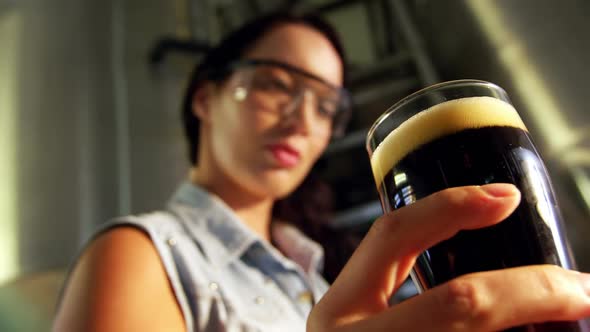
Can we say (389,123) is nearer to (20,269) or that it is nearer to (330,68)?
(330,68)

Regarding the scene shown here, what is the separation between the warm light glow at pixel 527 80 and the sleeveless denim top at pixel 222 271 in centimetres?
46

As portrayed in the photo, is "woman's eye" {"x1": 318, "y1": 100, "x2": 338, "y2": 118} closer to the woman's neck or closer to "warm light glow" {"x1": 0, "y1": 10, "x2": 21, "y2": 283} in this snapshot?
the woman's neck

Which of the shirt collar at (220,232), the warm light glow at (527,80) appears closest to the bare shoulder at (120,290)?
the shirt collar at (220,232)

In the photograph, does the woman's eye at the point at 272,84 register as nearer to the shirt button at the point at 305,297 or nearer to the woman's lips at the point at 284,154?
the woman's lips at the point at 284,154

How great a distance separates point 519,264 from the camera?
0.27 meters

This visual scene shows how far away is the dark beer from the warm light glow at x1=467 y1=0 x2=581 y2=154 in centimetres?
35

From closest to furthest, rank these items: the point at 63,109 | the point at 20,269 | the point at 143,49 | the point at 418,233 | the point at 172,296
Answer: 1. the point at 418,233
2. the point at 172,296
3. the point at 20,269
4. the point at 63,109
5. the point at 143,49

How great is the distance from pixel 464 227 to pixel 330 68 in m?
0.72

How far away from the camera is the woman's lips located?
0.75 metres

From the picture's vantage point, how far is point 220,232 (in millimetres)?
723

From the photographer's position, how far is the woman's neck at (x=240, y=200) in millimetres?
828

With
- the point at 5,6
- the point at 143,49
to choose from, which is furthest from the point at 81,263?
the point at 5,6

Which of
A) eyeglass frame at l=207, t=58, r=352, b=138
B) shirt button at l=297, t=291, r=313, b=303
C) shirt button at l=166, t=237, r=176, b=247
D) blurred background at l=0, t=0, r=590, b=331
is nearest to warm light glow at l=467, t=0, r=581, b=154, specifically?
blurred background at l=0, t=0, r=590, b=331


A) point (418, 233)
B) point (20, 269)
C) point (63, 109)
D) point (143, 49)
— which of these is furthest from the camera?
point (143, 49)
